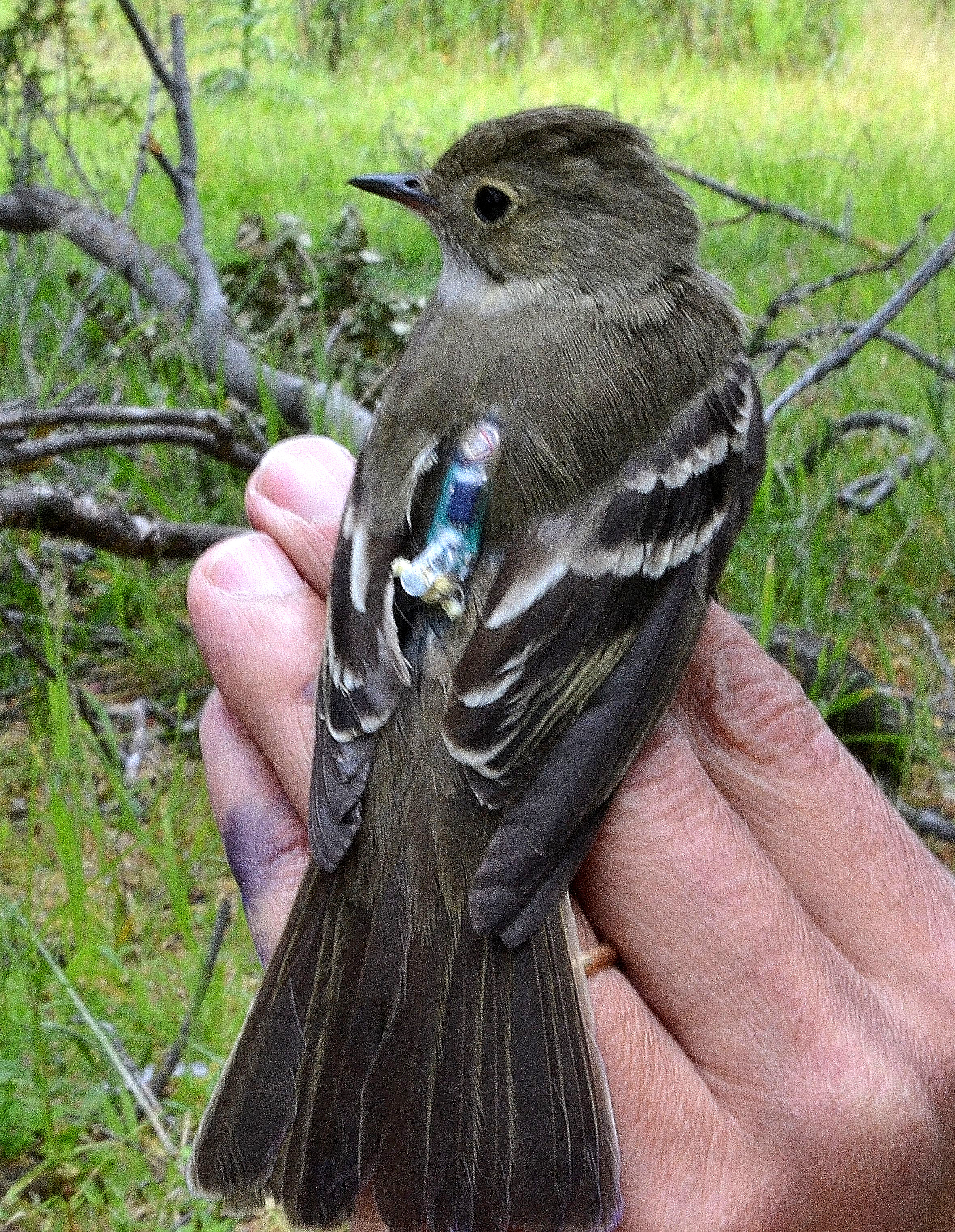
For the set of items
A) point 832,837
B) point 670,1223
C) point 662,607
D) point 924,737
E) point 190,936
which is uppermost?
point 662,607

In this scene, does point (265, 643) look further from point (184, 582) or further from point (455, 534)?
point (184, 582)

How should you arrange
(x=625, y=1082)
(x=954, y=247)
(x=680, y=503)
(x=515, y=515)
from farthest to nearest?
(x=954, y=247)
(x=680, y=503)
(x=515, y=515)
(x=625, y=1082)

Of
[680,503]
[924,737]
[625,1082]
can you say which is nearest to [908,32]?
[924,737]

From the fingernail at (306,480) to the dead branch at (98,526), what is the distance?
2.17 ft

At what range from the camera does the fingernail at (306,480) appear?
2473mm

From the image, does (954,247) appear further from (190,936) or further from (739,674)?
(190,936)

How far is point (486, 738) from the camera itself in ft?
6.07

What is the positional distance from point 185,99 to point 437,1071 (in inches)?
135

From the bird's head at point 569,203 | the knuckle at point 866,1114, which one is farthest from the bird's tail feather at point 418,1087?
the bird's head at point 569,203

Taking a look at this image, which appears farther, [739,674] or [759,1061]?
[739,674]

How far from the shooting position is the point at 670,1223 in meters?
1.68

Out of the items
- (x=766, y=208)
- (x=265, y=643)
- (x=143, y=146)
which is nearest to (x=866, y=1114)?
(x=265, y=643)

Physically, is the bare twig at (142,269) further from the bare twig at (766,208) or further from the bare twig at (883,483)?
the bare twig at (883,483)

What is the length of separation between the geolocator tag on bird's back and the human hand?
0.32 m
